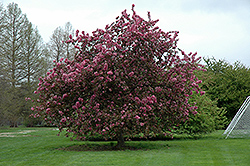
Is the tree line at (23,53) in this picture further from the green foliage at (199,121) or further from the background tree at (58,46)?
the green foliage at (199,121)

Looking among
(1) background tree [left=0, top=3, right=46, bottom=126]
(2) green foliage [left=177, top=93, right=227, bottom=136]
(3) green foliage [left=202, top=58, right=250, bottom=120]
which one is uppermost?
(1) background tree [left=0, top=3, right=46, bottom=126]

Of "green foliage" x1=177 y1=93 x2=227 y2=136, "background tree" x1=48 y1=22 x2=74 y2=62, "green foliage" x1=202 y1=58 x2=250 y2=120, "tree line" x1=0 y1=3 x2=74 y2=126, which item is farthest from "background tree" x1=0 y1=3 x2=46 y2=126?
"green foliage" x1=177 y1=93 x2=227 y2=136

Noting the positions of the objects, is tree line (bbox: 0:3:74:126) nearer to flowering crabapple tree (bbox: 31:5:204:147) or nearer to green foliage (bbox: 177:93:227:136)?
green foliage (bbox: 177:93:227:136)

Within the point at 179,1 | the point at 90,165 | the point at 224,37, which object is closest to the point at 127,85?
the point at 90,165

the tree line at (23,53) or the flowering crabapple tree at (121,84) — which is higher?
the tree line at (23,53)

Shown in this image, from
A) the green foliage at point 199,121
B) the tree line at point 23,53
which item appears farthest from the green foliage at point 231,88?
the tree line at point 23,53

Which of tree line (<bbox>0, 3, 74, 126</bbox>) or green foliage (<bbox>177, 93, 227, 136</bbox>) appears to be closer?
green foliage (<bbox>177, 93, 227, 136</bbox>)

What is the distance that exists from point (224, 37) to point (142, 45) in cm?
814

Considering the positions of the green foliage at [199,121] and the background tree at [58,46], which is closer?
the green foliage at [199,121]

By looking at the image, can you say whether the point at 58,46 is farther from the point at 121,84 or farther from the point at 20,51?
the point at 121,84

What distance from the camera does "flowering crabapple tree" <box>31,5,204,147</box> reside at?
33.5ft

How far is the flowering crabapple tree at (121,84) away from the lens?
10211mm

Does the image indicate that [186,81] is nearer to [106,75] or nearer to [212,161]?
[106,75]

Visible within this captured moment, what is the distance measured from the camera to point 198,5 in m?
13.4
